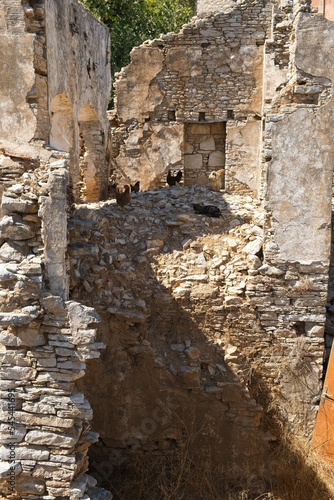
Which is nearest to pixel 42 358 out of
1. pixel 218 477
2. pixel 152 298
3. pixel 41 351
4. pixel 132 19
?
pixel 41 351

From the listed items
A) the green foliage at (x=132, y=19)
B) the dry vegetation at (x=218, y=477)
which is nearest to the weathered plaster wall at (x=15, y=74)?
the dry vegetation at (x=218, y=477)

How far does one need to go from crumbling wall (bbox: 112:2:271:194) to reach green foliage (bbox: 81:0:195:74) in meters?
5.84

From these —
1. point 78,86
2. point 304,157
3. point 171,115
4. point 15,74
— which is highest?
point 15,74

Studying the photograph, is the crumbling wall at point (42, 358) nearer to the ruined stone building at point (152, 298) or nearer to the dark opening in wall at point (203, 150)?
the ruined stone building at point (152, 298)

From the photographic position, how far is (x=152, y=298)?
6758mm

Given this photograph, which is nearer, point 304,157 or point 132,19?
point 304,157

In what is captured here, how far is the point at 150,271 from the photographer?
6.95 meters

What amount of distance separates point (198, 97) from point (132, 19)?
25.2ft

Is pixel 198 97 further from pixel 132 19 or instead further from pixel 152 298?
pixel 132 19

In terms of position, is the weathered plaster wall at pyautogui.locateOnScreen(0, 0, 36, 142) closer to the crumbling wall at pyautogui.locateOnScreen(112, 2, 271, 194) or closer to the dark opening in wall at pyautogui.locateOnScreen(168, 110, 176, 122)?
the crumbling wall at pyautogui.locateOnScreen(112, 2, 271, 194)

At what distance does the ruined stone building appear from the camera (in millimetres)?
4797

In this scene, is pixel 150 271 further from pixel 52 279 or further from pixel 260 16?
pixel 260 16

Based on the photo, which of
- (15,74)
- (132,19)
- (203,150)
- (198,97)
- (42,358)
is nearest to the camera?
(42,358)

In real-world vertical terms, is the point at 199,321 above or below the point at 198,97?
below
